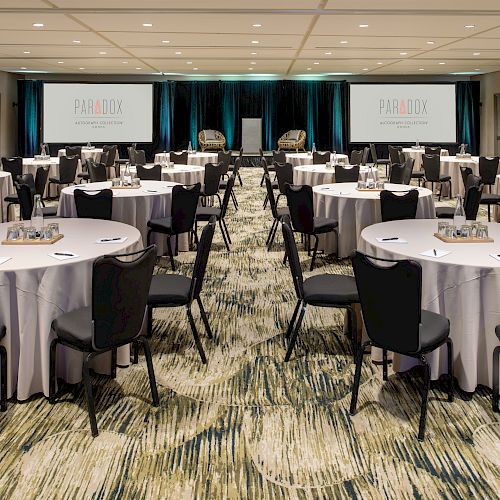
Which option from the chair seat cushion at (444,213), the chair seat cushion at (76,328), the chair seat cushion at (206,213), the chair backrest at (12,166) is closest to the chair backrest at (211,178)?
the chair seat cushion at (206,213)

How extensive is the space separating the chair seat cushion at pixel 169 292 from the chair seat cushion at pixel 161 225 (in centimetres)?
211

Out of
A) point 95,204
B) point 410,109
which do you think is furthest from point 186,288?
point 410,109

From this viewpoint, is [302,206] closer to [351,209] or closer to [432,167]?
[351,209]

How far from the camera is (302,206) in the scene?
6156 mm

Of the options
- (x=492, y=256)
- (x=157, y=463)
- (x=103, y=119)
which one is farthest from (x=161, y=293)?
(x=103, y=119)

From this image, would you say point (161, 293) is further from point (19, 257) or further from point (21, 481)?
point (21, 481)

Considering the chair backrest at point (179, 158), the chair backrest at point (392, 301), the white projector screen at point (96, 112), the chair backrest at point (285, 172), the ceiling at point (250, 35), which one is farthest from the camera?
the white projector screen at point (96, 112)

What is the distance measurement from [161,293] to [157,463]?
1221 mm

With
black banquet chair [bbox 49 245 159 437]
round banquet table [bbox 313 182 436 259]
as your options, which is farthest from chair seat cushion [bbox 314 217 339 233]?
black banquet chair [bbox 49 245 159 437]

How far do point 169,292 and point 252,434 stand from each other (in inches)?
43.5

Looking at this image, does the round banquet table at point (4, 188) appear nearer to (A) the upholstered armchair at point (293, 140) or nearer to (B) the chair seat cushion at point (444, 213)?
(B) the chair seat cushion at point (444, 213)

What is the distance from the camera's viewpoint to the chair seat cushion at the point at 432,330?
3057 millimetres

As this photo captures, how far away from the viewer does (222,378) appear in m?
3.88

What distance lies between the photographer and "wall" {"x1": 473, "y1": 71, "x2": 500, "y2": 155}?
738 inches
